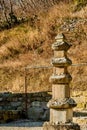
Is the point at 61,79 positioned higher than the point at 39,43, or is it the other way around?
the point at 61,79

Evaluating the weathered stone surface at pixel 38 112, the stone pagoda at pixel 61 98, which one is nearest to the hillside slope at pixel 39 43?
the weathered stone surface at pixel 38 112

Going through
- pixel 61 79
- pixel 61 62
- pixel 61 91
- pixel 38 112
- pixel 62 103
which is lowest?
pixel 38 112

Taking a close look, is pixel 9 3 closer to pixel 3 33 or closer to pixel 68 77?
pixel 3 33

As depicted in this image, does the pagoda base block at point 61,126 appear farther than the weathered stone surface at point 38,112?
No

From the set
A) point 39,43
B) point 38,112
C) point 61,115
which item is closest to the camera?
point 61,115

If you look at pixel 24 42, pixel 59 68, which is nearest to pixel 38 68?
pixel 24 42

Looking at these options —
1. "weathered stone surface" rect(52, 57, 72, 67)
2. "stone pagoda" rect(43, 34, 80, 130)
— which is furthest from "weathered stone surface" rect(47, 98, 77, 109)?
"weathered stone surface" rect(52, 57, 72, 67)

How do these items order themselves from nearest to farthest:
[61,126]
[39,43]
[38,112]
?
[61,126] → [38,112] → [39,43]

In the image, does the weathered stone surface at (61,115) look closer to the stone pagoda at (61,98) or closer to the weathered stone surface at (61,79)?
the stone pagoda at (61,98)

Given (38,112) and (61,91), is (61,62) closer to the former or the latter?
(61,91)

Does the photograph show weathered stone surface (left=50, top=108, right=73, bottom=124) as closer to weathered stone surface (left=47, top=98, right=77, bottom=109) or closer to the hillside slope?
weathered stone surface (left=47, top=98, right=77, bottom=109)

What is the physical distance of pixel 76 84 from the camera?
58.9 ft

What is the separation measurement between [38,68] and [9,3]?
544 inches

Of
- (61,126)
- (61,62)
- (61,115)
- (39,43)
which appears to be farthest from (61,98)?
(39,43)
